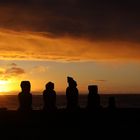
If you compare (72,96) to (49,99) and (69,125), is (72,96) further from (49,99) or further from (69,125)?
(69,125)

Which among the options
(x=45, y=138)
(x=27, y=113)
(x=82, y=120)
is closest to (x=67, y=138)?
(x=45, y=138)

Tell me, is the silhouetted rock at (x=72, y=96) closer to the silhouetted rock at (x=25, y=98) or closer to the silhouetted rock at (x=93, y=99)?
the silhouetted rock at (x=93, y=99)

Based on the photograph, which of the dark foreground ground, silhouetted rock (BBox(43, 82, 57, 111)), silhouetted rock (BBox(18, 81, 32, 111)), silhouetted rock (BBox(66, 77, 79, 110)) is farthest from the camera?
silhouetted rock (BBox(18, 81, 32, 111))

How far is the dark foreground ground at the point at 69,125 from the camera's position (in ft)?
104

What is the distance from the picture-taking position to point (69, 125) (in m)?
33.8

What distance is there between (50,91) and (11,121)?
17.8 feet

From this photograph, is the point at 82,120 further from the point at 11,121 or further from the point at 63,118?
the point at 11,121

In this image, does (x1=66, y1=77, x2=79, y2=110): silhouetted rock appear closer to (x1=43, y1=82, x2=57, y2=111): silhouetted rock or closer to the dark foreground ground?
(x1=43, y1=82, x2=57, y2=111): silhouetted rock

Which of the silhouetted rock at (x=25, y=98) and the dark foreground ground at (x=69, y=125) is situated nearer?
the dark foreground ground at (x=69, y=125)

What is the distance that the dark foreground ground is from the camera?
3163 centimetres

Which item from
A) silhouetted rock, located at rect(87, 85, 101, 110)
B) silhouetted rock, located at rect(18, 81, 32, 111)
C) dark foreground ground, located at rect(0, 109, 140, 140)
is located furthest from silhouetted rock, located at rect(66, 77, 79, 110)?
silhouetted rock, located at rect(18, 81, 32, 111)

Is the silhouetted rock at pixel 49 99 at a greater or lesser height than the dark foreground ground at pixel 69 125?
greater

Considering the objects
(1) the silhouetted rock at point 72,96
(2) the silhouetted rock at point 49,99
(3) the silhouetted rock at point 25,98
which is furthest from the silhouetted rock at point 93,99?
(3) the silhouetted rock at point 25,98

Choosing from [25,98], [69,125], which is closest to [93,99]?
[25,98]
